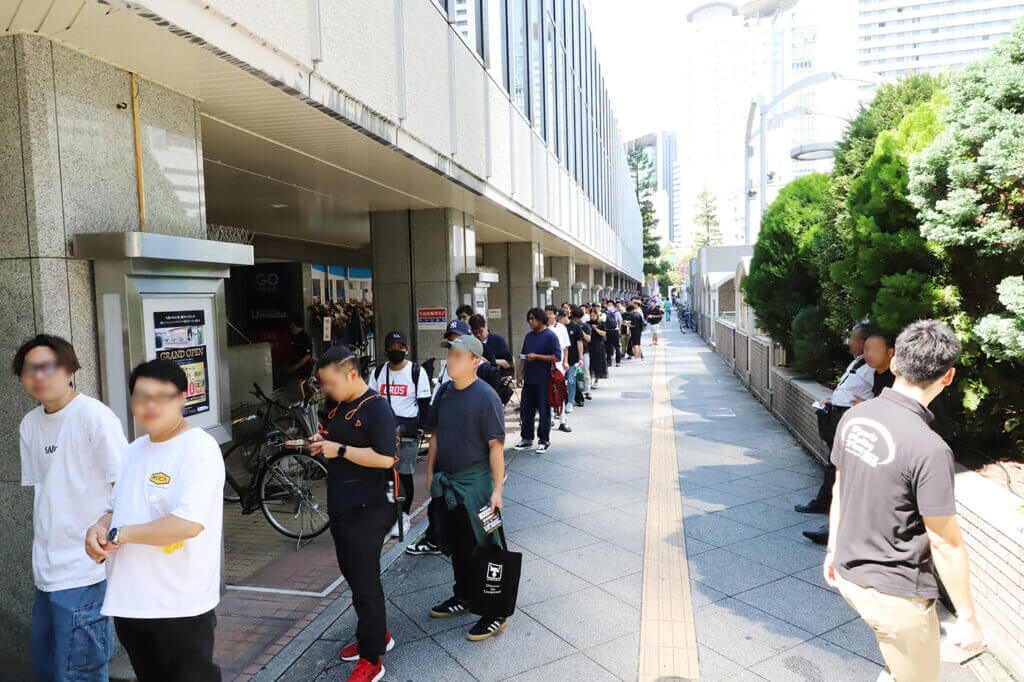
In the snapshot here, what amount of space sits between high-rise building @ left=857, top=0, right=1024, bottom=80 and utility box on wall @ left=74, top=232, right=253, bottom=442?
88.6 meters

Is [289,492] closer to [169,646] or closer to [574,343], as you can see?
[169,646]

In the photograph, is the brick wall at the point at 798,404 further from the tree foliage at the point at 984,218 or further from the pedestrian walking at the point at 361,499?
the pedestrian walking at the point at 361,499

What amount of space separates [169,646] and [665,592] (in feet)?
10.4

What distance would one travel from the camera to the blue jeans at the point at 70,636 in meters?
2.76

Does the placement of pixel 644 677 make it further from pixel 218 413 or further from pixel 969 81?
pixel 969 81

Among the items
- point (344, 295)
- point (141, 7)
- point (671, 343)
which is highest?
point (141, 7)

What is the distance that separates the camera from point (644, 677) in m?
3.53

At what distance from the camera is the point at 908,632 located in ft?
8.02

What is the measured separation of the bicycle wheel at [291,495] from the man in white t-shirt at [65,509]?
106 inches

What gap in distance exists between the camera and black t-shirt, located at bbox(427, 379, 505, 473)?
3.91 metres

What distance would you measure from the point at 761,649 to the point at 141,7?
4509 millimetres

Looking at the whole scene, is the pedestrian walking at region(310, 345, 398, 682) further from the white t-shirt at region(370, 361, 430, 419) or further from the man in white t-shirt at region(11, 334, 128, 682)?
the white t-shirt at region(370, 361, 430, 419)

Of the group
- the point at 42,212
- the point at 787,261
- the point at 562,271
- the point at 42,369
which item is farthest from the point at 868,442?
the point at 562,271

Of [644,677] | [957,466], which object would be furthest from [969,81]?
[644,677]
